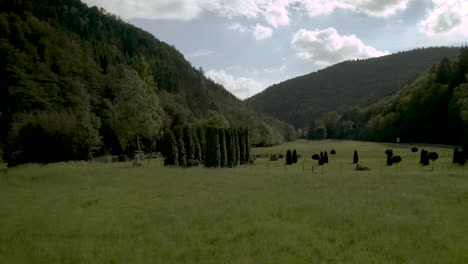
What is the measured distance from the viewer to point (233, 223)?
51.8ft

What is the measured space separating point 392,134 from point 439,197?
10879cm

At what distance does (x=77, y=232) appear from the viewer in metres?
14.8

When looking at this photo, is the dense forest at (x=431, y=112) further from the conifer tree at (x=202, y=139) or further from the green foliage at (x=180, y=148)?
the green foliage at (x=180, y=148)

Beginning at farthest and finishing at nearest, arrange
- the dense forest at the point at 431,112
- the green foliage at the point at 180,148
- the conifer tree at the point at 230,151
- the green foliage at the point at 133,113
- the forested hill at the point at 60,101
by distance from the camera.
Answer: the dense forest at the point at 431,112
the green foliage at the point at 133,113
the conifer tree at the point at 230,151
the forested hill at the point at 60,101
the green foliage at the point at 180,148

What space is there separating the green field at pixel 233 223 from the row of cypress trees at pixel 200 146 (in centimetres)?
1834

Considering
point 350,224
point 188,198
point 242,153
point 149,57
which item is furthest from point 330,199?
point 149,57

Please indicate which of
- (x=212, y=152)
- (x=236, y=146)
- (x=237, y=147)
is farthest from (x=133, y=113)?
(x=212, y=152)

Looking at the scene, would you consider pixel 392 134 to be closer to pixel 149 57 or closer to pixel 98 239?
pixel 149 57

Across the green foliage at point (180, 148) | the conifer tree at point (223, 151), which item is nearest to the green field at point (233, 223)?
the green foliage at point (180, 148)

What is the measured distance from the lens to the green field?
12.3 meters

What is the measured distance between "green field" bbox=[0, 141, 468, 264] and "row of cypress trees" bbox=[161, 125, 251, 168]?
722 inches

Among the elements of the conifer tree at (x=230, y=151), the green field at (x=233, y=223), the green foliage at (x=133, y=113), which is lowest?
the green field at (x=233, y=223)

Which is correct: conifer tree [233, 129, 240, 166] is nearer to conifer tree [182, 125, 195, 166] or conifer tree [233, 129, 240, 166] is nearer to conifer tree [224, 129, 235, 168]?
conifer tree [224, 129, 235, 168]

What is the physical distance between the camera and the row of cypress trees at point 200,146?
4553 cm
